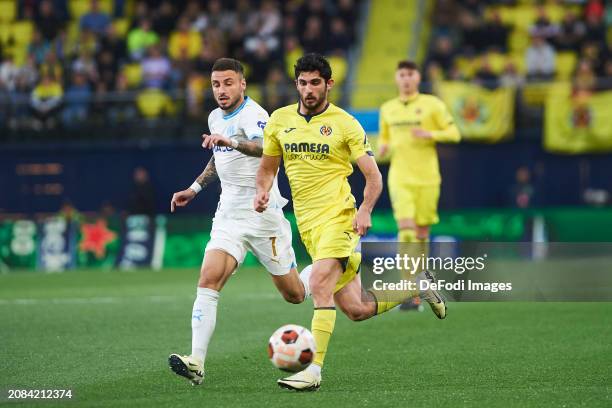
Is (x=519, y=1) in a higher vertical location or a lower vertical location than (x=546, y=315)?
higher

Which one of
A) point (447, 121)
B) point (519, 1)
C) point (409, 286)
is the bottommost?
point (409, 286)

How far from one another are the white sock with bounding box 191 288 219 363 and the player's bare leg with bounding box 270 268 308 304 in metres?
0.91

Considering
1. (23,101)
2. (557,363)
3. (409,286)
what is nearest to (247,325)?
(409,286)

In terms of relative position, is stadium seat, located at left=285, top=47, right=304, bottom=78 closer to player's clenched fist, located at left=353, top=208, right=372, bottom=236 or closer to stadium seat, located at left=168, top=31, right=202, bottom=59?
stadium seat, located at left=168, top=31, right=202, bottom=59

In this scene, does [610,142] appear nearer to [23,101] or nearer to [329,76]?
[23,101]

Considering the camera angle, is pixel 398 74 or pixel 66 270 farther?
pixel 66 270

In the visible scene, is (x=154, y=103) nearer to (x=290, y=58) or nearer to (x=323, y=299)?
(x=290, y=58)

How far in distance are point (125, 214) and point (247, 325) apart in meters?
11.7

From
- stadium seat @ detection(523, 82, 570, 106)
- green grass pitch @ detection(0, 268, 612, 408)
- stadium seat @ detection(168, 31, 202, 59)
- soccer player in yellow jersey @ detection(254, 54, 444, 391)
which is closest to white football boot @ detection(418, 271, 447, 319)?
green grass pitch @ detection(0, 268, 612, 408)

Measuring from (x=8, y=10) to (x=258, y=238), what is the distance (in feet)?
69.0

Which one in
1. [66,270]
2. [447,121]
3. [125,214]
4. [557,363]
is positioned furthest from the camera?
[125,214]

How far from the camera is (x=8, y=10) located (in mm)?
28453

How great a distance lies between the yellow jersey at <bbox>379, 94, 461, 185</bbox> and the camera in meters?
13.8

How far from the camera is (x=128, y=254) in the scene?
21.8 metres
